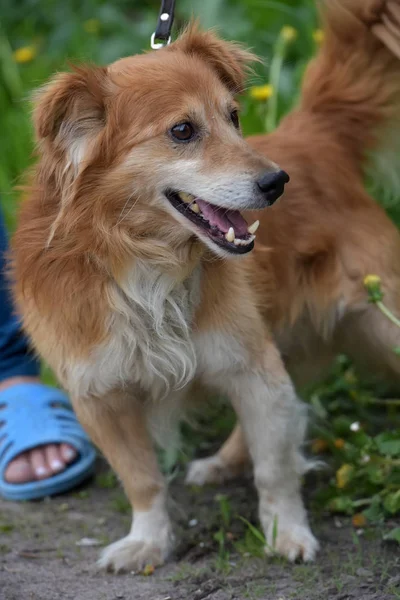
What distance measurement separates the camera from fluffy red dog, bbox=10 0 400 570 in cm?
250

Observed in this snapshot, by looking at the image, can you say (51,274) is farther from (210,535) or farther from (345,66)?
(345,66)

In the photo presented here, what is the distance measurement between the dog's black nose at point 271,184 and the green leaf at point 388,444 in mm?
898

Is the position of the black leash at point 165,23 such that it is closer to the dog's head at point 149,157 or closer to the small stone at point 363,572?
the dog's head at point 149,157

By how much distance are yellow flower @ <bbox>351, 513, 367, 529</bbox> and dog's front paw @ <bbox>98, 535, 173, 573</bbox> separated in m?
0.61

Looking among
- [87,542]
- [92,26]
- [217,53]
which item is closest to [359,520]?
[87,542]

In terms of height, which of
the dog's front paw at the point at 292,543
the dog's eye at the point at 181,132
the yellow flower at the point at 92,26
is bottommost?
the dog's front paw at the point at 292,543

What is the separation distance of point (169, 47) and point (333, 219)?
0.87m

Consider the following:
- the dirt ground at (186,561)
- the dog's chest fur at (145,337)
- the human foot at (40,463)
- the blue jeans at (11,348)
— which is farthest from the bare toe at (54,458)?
the dog's chest fur at (145,337)

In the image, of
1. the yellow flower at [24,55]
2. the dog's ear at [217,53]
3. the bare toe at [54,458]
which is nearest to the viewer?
the dog's ear at [217,53]

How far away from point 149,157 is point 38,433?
1464 mm

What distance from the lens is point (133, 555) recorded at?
2.88 metres

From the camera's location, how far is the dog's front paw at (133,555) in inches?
113

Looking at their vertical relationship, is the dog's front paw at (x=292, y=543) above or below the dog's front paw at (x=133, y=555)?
below

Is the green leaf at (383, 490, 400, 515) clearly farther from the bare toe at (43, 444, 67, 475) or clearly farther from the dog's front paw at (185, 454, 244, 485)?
the bare toe at (43, 444, 67, 475)
